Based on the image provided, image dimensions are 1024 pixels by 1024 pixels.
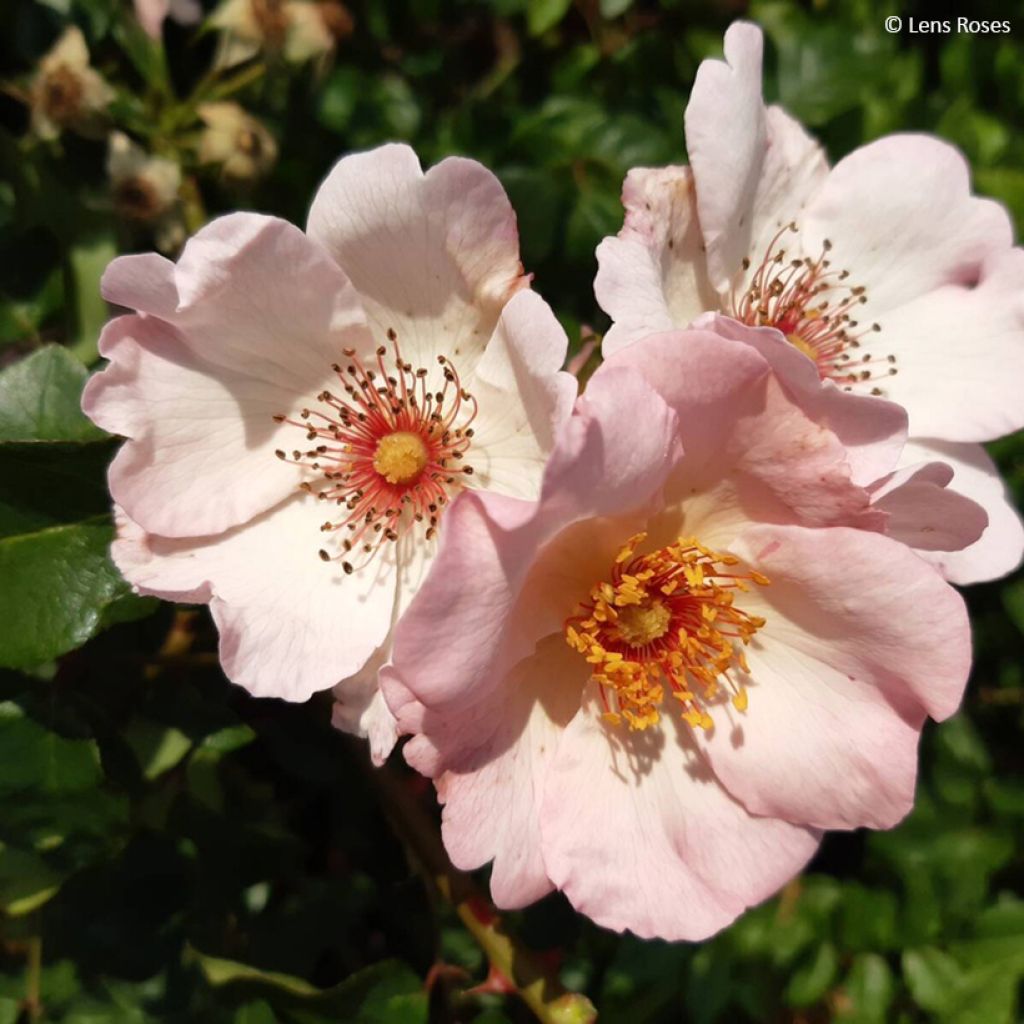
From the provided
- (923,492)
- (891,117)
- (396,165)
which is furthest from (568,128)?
(923,492)

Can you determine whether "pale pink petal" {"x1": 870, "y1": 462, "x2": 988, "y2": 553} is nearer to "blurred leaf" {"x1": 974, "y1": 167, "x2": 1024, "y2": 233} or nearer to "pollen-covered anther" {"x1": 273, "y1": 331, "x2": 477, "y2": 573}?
"pollen-covered anther" {"x1": 273, "y1": 331, "x2": 477, "y2": 573}

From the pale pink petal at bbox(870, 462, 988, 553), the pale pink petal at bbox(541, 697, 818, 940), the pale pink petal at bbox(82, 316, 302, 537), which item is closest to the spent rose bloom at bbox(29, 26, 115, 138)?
the pale pink petal at bbox(82, 316, 302, 537)

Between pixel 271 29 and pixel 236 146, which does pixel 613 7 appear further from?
pixel 236 146

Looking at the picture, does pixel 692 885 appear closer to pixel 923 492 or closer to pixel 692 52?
pixel 923 492

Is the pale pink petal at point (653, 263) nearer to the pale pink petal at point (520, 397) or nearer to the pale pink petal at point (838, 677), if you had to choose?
the pale pink petal at point (520, 397)

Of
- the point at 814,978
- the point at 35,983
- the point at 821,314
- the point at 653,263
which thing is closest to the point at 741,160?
the point at 653,263

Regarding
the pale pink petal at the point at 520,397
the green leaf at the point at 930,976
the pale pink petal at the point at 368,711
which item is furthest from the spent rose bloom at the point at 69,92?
the green leaf at the point at 930,976
